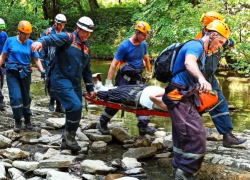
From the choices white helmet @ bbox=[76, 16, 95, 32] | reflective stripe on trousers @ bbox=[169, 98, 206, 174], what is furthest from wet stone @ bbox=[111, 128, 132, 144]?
reflective stripe on trousers @ bbox=[169, 98, 206, 174]

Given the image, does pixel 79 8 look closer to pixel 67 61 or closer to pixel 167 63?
pixel 67 61

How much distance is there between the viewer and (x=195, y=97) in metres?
3.72

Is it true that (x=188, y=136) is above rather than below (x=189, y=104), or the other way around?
below

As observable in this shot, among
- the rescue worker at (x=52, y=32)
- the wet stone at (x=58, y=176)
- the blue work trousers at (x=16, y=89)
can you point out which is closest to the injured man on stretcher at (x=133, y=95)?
the wet stone at (x=58, y=176)

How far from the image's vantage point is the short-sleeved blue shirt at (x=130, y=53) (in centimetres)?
602

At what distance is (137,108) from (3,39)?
4.41 m

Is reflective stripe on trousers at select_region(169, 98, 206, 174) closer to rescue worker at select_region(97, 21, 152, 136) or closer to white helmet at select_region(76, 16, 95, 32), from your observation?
white helmet at select_region(76, 16, 95, 32)

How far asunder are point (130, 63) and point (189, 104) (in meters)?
2.61

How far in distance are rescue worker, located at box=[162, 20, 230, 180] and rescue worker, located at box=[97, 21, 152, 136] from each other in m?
2.25

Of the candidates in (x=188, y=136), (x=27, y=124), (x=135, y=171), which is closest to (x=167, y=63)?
(x=188, y=136)

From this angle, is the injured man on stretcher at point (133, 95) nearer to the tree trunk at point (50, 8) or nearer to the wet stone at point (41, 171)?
the wet stone at point (41, 171)

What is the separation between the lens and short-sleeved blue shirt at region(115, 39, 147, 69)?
19.8ft

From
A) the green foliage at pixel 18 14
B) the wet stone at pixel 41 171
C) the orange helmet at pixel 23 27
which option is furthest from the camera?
the green foliage at pixel 18 14

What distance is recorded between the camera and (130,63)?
20.2ft
